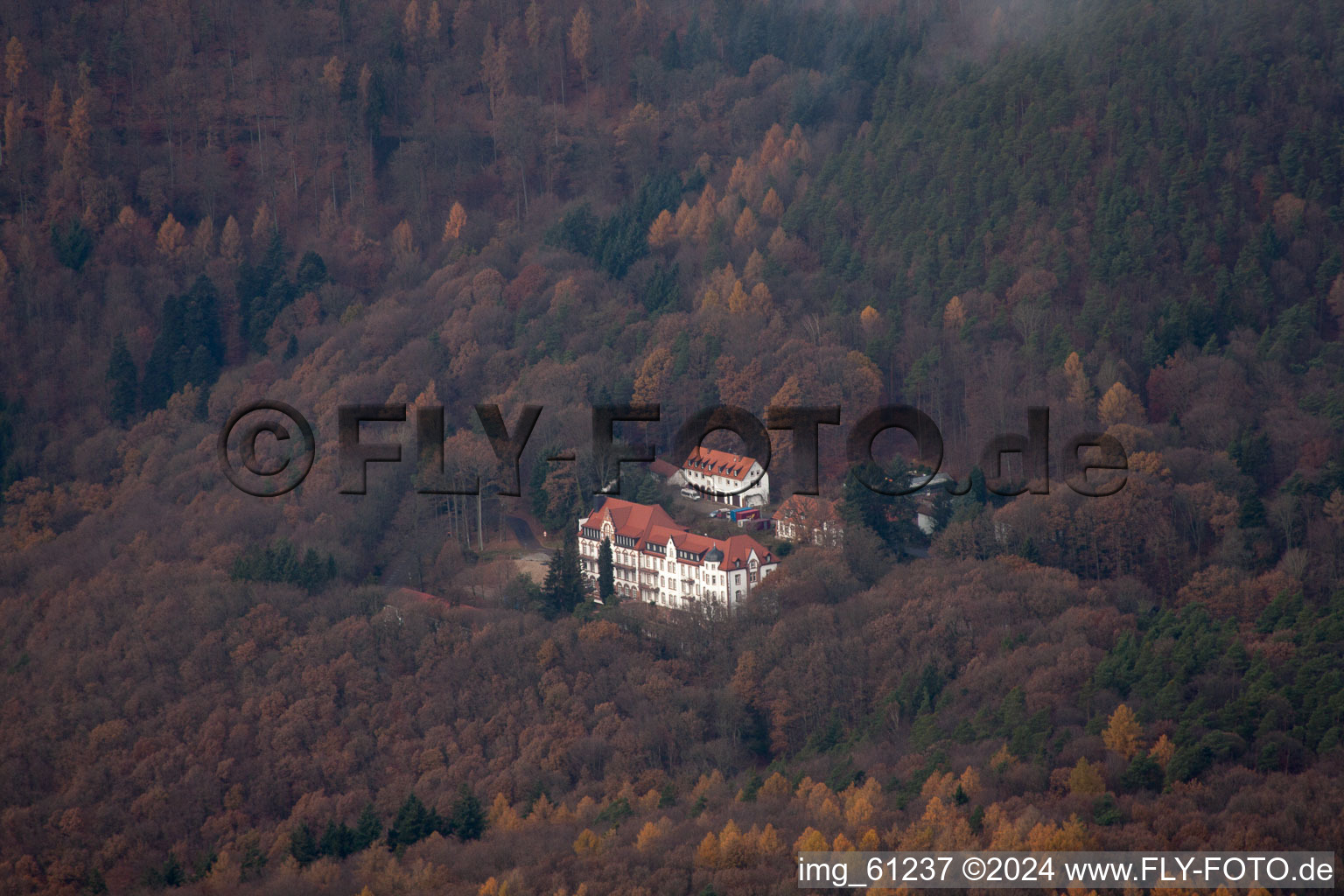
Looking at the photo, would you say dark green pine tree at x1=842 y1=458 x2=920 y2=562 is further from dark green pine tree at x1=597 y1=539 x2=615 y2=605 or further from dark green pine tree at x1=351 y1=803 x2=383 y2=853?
dark green pine tree at x1=351 y1=803 x2=383 y2=853

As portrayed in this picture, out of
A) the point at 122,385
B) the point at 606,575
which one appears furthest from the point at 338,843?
the point at 122,385

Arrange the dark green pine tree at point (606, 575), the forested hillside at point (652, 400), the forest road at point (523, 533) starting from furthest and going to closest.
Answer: the forest road at point (523, 533) → the dark green pine tree at point (606, 575) → the forested hillside at point (652, 400)

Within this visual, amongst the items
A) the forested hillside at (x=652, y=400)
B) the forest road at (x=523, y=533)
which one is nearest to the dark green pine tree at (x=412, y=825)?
the forested hillside at (x=652, y=400)

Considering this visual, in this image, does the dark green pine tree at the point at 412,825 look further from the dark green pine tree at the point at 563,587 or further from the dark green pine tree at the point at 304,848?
the dark green pine tree at the point at 563,587

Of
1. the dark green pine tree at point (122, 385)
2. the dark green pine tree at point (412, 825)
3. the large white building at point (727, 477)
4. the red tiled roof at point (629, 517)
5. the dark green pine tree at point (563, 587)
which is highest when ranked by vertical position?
the dark green pine tree at point (122, 385)

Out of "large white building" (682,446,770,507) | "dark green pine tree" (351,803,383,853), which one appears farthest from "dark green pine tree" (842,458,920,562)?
"dark green pine tree" (351,803,383,853)

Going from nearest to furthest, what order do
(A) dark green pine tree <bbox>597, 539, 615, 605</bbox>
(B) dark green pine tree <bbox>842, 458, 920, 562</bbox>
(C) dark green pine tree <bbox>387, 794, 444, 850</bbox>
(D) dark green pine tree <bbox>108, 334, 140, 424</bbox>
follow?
(C) dark green pine tree <bbox>387, 794, 444, 850</bbox>, (B) dark green pine tree <bbox>842, 458, 920, 562</bbox>, (A) dark green pine tree <bbox>597, 539, 615, 605</bbox>, (D) dark green pine tree <bbox>108, 334, 140, 424</bbox>

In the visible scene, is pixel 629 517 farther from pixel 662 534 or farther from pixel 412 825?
pixel 412 825

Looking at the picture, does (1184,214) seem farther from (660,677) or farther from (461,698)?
(461,698)
